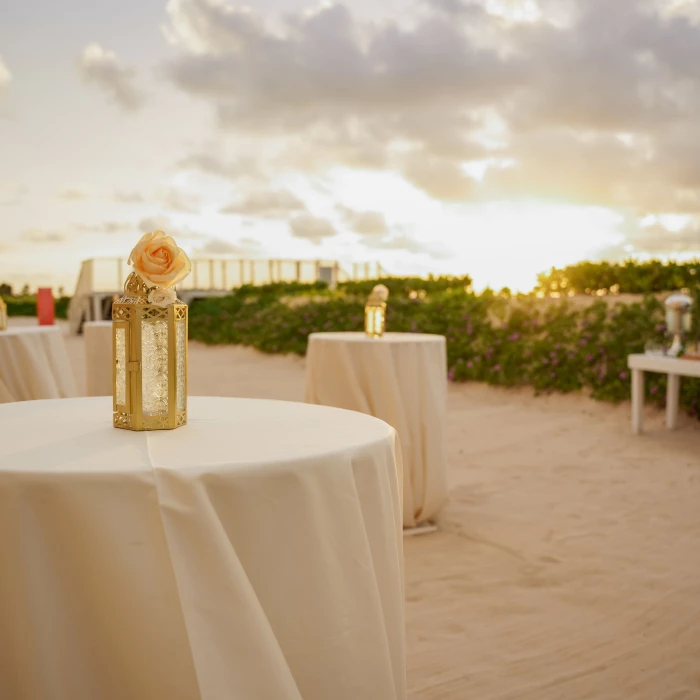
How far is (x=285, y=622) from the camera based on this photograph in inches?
61.4

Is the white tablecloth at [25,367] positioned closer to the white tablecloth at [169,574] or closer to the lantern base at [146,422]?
the lantern base at [146,422]

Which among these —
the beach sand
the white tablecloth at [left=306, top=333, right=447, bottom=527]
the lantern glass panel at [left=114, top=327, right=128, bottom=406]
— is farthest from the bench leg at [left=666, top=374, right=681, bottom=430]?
the lantern glass panel at [left=114, top=327, right=128, bottom=406]

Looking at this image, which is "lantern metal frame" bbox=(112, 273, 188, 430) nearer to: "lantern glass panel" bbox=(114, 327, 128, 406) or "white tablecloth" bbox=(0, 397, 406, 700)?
"lantern glass panel" bbox=(114, 327, 128, 406)

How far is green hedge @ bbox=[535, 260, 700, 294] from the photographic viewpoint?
892 centimetres

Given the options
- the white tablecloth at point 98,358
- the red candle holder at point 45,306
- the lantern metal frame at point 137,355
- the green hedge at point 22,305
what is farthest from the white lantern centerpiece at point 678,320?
the green hedge at point 22,305

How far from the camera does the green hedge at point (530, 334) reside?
8.18 metres

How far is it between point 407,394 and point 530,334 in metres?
5.85

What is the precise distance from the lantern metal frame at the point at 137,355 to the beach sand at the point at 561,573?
1.40 meters

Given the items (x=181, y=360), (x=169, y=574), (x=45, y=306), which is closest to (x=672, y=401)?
(x=45, y=306)

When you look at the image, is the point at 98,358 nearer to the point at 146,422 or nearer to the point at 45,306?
the point at 45,306

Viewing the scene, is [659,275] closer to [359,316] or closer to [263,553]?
[359,316]

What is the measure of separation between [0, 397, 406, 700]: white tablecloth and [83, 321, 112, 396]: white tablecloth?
5.40 meters

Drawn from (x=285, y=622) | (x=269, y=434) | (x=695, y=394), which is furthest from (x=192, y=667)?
(x=695, y=394)

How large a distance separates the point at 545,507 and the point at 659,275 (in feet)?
17.4
